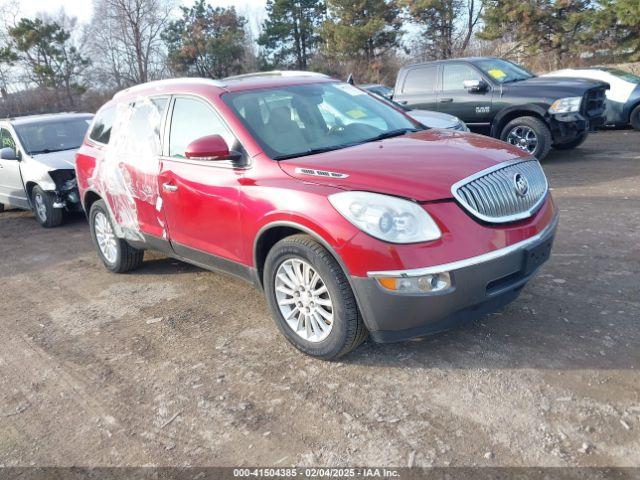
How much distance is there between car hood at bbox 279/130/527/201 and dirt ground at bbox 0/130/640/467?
1.10 m

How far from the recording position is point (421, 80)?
430 inches

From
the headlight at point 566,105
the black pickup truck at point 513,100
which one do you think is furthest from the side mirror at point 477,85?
the headlight at point 566,105

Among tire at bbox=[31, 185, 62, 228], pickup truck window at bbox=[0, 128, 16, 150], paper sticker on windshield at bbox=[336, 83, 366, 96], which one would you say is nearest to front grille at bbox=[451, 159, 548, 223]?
paper sticker on windshield at bbox=[336, 83, 366, 96]

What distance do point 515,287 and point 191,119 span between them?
2.68 meters

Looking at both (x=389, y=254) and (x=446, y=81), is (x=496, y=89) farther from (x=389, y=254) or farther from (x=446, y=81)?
(x=389, y=254)

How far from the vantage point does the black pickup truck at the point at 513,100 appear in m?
9.01

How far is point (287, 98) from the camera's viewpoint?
4422 mm

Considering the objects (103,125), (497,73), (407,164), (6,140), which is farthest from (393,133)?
(6,140)

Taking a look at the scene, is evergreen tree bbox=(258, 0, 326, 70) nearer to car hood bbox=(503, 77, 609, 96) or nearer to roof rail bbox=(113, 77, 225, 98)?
car hood bbox=(503, 77, 609, 96)

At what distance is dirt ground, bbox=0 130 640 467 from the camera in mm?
2795

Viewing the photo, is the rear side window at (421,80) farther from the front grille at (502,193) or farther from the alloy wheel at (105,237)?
the front grille at (502,193)

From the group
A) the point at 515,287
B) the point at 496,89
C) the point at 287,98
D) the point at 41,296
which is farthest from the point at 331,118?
the point at 496,89

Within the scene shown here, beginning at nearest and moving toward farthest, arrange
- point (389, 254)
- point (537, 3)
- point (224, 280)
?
point (389, 254)
point (224, 280)
point (537, 3)

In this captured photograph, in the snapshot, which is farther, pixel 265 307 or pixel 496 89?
pixel 496 89
